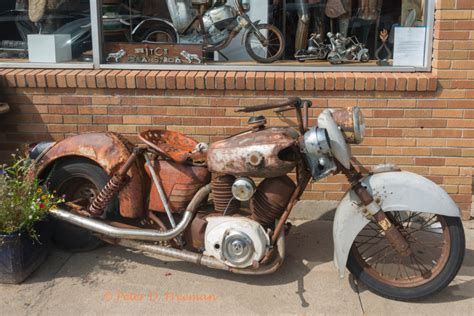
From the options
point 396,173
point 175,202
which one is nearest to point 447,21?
point 396,173

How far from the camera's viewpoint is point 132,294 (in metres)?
3.83

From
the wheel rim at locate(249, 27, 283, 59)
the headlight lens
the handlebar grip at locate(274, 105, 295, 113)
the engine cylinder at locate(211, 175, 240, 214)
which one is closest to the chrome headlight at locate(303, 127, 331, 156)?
the headlight lens

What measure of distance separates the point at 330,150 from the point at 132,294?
1.59 meters

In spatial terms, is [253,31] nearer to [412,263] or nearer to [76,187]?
[76,187]

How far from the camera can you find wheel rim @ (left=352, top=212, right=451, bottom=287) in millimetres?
3658

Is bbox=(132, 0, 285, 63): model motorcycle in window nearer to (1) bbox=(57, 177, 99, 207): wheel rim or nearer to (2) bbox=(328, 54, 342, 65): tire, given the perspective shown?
(2) bbox=(328, 54, 342, 65): tire

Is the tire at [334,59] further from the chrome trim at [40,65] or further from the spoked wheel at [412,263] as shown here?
the chrome trim at [40,65]

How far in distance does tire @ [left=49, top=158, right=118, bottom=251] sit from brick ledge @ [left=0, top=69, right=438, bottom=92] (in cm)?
90

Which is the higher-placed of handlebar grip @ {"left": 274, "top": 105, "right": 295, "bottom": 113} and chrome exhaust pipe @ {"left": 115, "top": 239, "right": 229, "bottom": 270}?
handlebar grip @ {"left": 274, "top": 105, "right": 295, "bottom": 113}

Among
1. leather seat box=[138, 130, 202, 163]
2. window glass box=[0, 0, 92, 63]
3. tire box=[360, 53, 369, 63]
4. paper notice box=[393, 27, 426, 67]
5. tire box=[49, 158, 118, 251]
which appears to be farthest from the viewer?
window glass box=[0, 0, 92, 63]

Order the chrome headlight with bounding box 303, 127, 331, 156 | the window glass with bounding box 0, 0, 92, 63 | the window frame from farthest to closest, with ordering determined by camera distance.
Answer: the window glass with bounding box 0, 0, 92, 63, the window frame, the chrome headlight with bounding box 303, 127, 331, 156

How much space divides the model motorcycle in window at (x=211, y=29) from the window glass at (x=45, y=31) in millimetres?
492

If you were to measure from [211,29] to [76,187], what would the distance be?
73.5 inches

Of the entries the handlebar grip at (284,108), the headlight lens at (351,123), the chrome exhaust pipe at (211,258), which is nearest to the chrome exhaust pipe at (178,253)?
the chrome exhaust pipe at (211,258)
